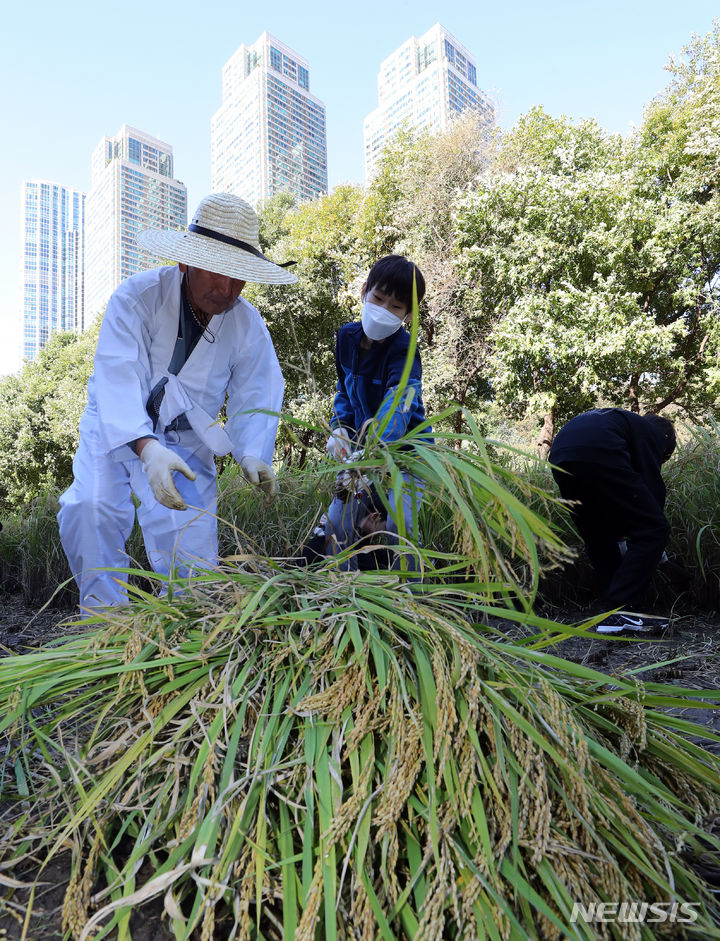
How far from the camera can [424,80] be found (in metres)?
34.3

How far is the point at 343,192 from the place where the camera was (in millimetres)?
15055

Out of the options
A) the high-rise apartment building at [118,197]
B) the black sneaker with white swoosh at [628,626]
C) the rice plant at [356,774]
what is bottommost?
the black sneaker with white swoosh at [628,626]

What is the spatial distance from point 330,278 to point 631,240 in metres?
6.89

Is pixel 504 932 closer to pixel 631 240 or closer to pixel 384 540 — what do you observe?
pixel 384 540

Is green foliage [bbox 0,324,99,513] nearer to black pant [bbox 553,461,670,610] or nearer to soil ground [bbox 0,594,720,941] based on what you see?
soil ground [bbox 0,594,720,941]

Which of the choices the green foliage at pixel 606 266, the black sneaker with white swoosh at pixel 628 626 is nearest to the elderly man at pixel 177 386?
the black sneaker with white swoosh at pixel 628 626

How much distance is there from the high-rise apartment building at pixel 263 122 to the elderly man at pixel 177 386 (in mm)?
29456

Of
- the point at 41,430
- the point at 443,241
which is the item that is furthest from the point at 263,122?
the point at 443,241

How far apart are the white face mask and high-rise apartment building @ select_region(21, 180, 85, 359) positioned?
6468 cm

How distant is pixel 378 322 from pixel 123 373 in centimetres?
88

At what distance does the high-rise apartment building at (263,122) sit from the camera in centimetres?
3266

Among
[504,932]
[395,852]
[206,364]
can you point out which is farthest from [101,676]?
[206,364]

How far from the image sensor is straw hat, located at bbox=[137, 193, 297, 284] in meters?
1.74

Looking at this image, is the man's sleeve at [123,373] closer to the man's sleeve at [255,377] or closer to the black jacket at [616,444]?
the man's sleeve at [255,377]
